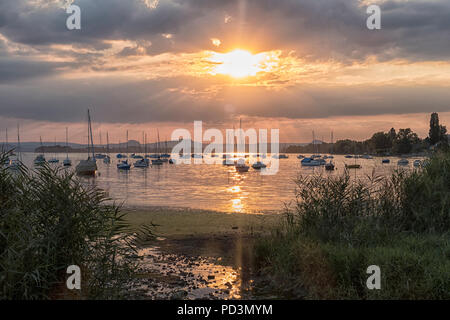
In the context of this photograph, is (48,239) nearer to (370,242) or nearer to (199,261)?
(199,261)

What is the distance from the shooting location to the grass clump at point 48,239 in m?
7.83

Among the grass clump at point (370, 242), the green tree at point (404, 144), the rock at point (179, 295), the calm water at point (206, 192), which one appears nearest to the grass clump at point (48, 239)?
the rock at point (179, 295)

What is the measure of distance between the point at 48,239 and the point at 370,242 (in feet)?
30.6

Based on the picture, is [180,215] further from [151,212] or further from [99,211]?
[99,211]

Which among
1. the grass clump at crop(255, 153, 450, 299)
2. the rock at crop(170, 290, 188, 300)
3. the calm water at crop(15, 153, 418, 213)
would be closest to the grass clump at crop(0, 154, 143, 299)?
the rock at crop(170, 290, 188, 300)

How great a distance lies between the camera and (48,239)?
8297 millimetres

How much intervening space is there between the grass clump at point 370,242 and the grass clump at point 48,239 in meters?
5.26

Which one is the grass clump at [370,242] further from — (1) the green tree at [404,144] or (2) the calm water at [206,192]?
(1) the green tree at [404,144]

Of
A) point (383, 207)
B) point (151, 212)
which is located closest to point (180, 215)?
point (151, 212)

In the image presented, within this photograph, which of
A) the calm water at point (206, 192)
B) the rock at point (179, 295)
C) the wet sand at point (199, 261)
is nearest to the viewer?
the rock at point (179, 295)

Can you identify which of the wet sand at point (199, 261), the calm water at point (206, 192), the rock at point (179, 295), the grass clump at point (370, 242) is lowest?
the calm water at point (206, 192)

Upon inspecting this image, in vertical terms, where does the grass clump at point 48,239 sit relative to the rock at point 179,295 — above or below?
above

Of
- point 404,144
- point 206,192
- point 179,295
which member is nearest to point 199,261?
point 179,295
